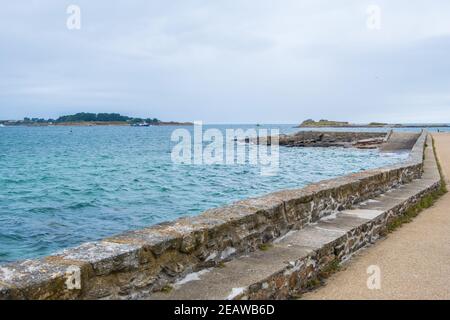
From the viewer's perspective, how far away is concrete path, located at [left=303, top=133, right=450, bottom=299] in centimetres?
398

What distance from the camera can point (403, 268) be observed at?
470 cm

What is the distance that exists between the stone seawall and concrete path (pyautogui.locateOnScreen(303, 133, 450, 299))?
0.86 m

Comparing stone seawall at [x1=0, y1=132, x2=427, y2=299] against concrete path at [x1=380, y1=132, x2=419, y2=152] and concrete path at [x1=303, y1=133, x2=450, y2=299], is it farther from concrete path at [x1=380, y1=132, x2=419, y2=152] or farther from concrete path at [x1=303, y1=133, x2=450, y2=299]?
concrete path at [x1=380, y1=132, x2=419, y2=152]

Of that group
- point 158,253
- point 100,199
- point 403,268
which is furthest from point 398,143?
point 158,253

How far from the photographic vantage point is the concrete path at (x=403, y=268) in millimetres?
3977

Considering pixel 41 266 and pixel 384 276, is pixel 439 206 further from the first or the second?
pixel 41 266

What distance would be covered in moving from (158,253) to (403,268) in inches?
116

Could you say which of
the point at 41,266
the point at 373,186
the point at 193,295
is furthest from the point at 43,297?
the point at 373,186

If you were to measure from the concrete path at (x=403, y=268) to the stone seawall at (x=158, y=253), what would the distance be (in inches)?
33.9

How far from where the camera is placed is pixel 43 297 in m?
2.61

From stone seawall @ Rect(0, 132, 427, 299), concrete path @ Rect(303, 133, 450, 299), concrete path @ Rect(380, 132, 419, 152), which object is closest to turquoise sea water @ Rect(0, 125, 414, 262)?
stone seawall @ Rect(0, 132, 427, 299)

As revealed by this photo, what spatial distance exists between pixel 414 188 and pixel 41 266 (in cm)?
795

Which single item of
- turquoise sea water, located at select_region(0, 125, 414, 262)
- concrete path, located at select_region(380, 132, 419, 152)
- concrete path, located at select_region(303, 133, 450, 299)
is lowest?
turquoise sea water, located at select_region(0, 125, 414, 262)

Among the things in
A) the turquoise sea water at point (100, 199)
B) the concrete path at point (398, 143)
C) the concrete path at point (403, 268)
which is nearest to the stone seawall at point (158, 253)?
the concrete path at point (403, 268)
